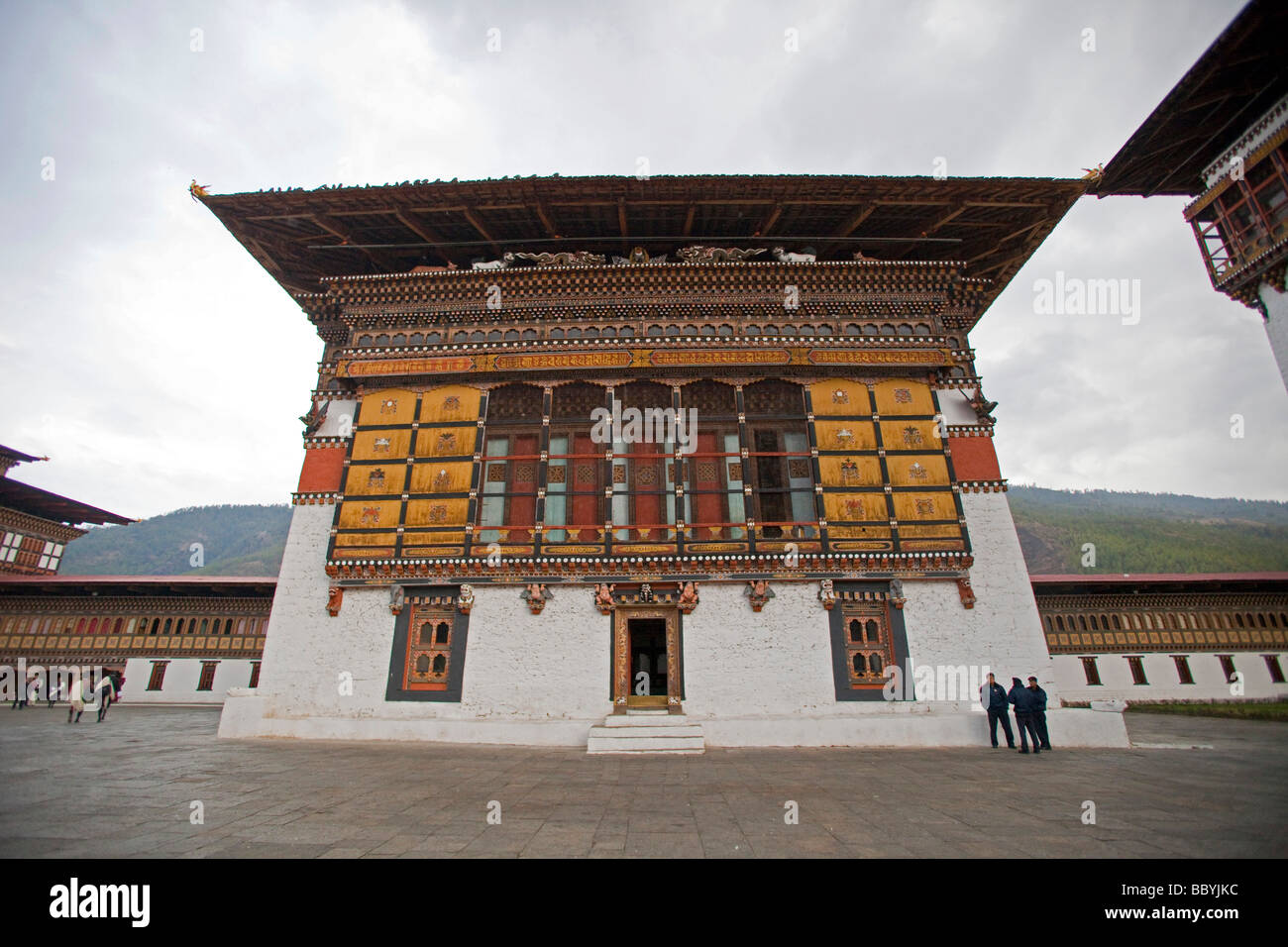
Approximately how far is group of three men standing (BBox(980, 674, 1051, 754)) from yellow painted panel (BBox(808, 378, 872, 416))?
7204mm

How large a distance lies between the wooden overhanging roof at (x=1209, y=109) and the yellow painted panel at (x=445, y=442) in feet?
73.8

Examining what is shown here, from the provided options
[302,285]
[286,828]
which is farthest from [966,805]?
[302,285]

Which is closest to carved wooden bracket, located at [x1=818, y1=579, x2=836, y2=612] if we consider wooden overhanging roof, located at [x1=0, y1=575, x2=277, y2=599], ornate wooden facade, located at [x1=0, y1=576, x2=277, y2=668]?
wooden overhanging roof, located at [x1=0, y1=575, x2=277, y2=599]

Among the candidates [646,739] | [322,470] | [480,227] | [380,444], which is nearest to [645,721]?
[646,739]

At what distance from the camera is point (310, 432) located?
619 inches

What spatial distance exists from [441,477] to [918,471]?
1286cm

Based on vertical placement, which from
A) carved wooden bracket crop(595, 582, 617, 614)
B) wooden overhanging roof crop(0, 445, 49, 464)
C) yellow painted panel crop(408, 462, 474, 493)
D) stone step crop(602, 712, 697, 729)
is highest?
wooden overhanging roof crop(0, 445, 49, 464)

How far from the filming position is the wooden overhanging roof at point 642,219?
14641 millimetres

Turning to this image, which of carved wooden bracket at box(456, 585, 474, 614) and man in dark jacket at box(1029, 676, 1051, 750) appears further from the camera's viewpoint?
carved wooden bracket at box(456, 585, 474, 614)

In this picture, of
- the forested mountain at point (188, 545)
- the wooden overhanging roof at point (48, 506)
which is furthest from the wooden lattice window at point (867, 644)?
the forested mountain at point (188, 545)

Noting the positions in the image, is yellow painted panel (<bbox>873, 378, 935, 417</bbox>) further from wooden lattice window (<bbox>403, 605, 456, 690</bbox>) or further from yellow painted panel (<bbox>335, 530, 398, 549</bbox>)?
yellow painted panel (<bbox>335, 530, 398, 549</bbox>)

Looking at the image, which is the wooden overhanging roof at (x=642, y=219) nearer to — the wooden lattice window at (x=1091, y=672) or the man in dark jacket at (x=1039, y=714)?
the man in dark jacket at (x=1039, y=714)

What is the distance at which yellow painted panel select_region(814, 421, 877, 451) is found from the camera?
1447 cm
